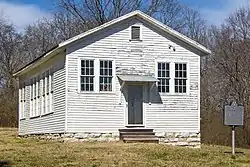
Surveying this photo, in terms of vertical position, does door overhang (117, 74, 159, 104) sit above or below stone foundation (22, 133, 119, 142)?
above

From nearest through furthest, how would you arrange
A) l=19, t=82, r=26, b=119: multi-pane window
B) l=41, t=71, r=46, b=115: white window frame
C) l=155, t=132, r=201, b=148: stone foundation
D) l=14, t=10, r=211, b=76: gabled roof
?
l=14, t=10, r=211, b=76: gabled roof, l=155, t=132, r=201, b=148: stone foundation, l=41, t=71, r=46, b=115: white window frame, l=19, t=82, r=26, b=119: multi-pane window

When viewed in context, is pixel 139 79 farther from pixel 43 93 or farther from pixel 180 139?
pixel 43 93

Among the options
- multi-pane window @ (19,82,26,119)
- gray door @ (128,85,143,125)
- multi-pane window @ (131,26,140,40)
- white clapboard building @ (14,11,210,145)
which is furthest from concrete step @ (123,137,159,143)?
multi-pane window @ (19,82,26,119)

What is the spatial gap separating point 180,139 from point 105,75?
4488 millimetres

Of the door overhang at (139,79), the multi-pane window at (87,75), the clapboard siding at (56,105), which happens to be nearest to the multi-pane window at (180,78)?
the door overhang at (139,79)

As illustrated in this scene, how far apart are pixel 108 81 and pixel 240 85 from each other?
20843 millimetres

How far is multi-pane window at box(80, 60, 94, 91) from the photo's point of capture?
24984 millimetres

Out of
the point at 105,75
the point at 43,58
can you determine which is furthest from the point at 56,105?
the point at 105,75

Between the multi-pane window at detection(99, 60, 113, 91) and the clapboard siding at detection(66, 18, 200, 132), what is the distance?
260 mm

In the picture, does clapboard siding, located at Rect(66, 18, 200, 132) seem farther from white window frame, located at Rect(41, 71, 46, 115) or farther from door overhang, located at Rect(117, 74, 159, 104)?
white window frame, located at Rect(41, 71, 46, 115)

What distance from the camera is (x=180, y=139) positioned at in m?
26.4

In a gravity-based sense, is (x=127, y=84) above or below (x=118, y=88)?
above

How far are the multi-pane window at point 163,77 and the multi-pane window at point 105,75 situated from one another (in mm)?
2278

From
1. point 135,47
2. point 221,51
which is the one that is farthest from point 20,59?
point 135,47
